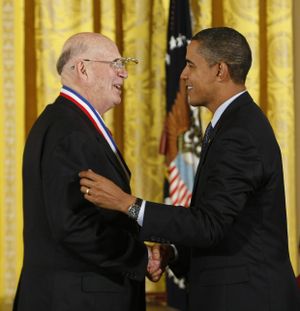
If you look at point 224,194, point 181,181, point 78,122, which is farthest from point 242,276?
point 181,181

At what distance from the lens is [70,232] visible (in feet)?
8.83

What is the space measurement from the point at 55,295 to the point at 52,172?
46cm

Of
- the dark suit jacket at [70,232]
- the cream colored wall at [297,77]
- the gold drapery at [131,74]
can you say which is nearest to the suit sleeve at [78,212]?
the dark suit jacket at [70,232]

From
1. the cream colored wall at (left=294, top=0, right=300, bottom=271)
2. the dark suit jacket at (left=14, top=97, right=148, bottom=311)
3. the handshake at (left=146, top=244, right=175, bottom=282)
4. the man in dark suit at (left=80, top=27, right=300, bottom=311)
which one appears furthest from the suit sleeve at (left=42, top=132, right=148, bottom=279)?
the cream colored wall at (left=294, top=0, right=300, bottom=271)

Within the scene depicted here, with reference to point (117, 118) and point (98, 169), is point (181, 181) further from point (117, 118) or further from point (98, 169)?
point (98, 169)

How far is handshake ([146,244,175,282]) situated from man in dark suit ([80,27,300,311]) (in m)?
0.25

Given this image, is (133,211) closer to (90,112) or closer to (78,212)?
(78,212)

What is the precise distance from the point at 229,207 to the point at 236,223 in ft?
0.49

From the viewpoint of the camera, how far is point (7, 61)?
588 cm

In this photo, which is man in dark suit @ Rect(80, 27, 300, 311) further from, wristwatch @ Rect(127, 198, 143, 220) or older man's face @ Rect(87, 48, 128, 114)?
older man's face @ Rect(87, 48, 128, 114)

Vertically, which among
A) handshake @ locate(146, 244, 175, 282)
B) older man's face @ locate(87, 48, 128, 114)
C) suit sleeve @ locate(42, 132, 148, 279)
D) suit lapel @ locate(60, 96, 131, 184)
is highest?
older man's face @ locate(87, 48, 128, 114)

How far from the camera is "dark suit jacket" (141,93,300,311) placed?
2607mm

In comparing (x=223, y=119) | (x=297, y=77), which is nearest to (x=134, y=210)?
(x=223, y=119)

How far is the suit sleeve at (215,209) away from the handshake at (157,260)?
18.7 inches
